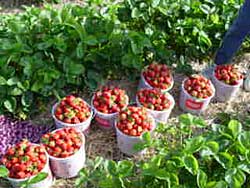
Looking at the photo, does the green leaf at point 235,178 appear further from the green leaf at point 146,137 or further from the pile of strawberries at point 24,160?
the pile of strawberries at point 24,160

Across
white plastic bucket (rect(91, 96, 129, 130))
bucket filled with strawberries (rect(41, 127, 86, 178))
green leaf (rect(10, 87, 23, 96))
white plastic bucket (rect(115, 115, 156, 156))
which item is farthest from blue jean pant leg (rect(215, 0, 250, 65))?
green leaf (rect(10, 87, 23, 96))

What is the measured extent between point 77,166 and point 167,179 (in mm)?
551

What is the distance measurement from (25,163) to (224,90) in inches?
51.3

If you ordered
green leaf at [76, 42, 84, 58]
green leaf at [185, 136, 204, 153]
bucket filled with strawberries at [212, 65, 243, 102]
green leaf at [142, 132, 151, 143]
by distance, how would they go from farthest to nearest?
bucket filled with strawberries at [212, 65, 243, 102], green leaf at [76, 42, 84, 58], green leaf at [142, 132, 151, 143], green leaf at [185, 136, 204, 153]

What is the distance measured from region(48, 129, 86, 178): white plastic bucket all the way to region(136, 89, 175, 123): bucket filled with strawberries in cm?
43

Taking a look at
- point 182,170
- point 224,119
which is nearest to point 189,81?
point 224,119

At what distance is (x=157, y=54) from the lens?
2961 mm

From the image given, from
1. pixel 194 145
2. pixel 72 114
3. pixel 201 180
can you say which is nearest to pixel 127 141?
pixel 72 114

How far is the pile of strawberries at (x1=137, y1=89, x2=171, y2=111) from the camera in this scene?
2.59 meters

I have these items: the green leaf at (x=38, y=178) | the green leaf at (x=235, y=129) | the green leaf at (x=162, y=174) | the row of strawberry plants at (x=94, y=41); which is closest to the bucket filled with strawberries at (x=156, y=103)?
the row of strawberry plants at (x=94, y=41)

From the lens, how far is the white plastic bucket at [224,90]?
2842mm

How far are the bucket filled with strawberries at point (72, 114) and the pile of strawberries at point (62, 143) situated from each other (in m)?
0.12

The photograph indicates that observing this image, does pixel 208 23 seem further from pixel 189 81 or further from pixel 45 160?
pixel 45 160

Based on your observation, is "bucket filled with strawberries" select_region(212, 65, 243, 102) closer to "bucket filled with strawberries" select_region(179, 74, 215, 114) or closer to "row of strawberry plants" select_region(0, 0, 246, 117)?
"bucket filled with strawberries" select_region(179, 74, 215, 114)
